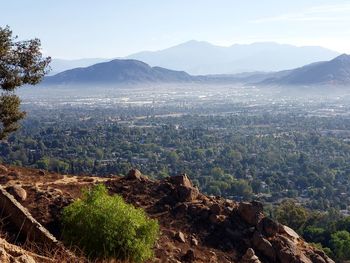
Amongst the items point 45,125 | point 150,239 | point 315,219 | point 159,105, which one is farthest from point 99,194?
point 159,105

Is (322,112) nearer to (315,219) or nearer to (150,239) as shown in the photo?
(315,219)

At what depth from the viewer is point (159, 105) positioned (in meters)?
181

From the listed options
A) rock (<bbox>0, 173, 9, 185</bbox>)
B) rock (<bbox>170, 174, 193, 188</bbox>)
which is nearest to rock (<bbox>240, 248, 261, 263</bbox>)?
rock (<bbox>170, 174, 193, 188</bbox>)

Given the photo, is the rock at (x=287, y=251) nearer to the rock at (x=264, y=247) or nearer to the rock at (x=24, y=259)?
the rock at (x=264, y=247)

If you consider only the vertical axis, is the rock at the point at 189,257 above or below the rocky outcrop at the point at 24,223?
below

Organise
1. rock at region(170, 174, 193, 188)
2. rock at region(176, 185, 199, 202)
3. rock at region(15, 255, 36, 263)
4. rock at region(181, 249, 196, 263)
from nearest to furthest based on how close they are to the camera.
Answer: rock at region(15, 255, 36, 263) → rock at region(181, 249, 196, 263) → rock at region(176, 185, 199, 202) → rock at region(170, 174, 193, 188)

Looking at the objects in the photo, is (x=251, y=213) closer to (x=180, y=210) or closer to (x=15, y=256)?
(x=180, y=210)

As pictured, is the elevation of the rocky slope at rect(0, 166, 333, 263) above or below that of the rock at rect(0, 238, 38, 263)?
below

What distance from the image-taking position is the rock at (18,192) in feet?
45.5

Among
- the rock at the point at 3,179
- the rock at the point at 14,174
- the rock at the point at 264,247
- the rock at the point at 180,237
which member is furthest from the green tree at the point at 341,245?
the rock at the point at 3,179

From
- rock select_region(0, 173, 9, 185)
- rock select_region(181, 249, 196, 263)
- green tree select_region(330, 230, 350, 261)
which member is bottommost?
green tree select_region(330, 230, 350, 261)

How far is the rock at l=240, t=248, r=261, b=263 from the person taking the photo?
12.8m

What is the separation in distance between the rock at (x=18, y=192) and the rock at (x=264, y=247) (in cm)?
623

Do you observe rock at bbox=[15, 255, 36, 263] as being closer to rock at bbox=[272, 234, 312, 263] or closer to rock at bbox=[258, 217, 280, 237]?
rock at bbox=[272, 234, 312, 263]
